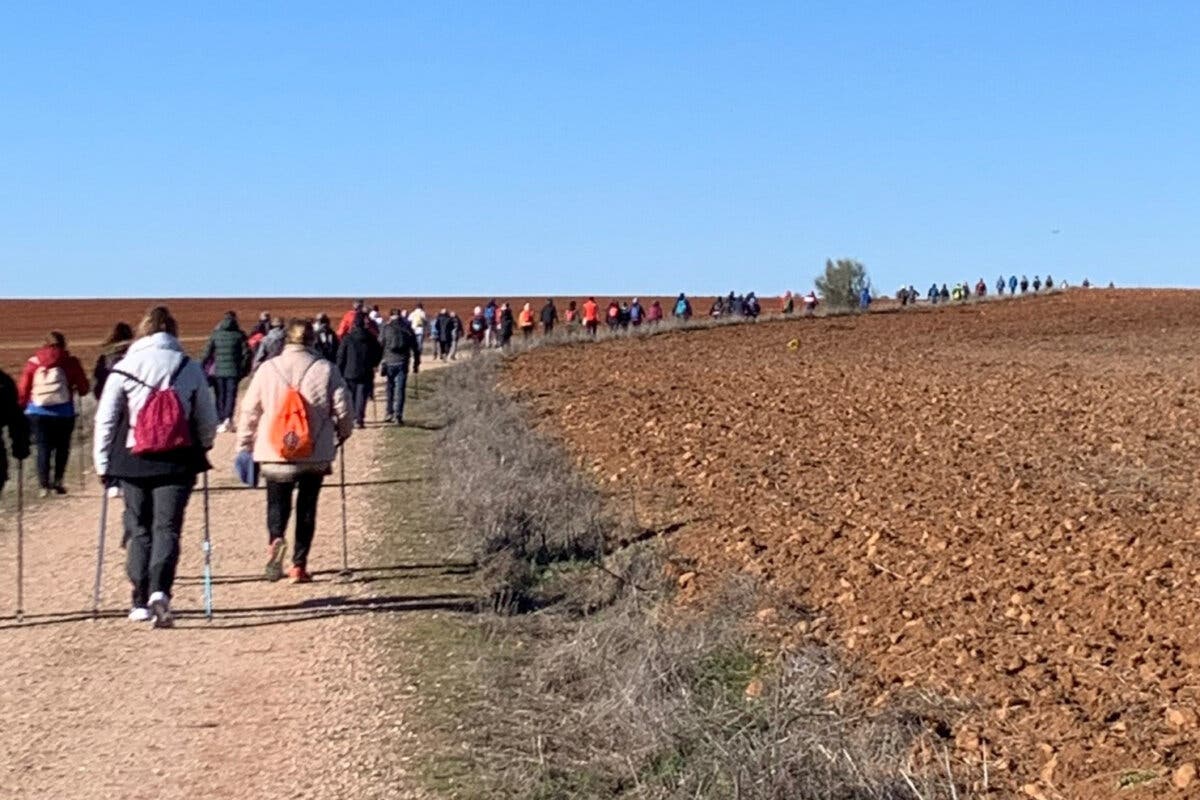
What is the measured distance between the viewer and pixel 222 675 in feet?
30.8

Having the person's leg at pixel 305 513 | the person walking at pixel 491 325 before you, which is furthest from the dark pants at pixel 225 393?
the person walking at pixel 491 325

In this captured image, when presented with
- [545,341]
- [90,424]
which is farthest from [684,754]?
[545,341]

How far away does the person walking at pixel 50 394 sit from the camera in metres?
17.2

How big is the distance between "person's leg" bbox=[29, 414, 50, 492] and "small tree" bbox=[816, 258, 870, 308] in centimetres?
6703

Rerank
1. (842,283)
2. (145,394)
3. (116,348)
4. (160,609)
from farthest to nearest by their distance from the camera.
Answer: (842,283), (116,348), (160,609), (145,394)

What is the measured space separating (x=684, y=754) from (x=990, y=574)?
3.99 meters

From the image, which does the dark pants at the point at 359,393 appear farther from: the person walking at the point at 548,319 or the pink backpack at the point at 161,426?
the person walking at the point at 548,319

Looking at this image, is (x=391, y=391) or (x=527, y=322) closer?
(x=391, y=391)

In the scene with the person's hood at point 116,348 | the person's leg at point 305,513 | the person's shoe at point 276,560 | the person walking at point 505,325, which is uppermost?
the person's hood at point 116,348

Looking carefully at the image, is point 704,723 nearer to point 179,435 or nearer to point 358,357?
point 179,435

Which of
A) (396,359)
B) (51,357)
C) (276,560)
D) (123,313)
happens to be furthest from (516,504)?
(123,313)

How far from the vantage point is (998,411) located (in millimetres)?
22438

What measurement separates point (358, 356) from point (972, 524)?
11493 mm

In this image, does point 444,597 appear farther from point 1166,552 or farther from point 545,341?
point 545,341
